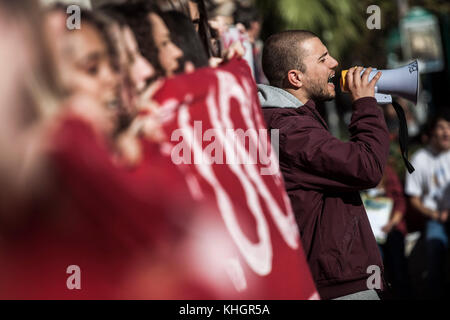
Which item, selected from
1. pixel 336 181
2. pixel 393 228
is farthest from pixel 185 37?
pixel 393 228

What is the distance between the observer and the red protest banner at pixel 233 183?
174 cm

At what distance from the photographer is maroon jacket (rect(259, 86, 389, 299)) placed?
2.57 metres

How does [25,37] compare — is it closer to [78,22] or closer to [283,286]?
[78,22]

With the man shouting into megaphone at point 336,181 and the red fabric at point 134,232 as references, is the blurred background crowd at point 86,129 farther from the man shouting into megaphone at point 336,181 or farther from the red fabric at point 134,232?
the man shouting into megaphone at point 336,181

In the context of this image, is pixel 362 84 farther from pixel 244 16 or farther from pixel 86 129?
pixel 244 16

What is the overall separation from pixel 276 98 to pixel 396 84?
1.63 feet

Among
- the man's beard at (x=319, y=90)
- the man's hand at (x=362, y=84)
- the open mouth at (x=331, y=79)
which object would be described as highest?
the open mouth at (x=331, y=79)

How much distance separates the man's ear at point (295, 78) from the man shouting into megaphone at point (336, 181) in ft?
0.56

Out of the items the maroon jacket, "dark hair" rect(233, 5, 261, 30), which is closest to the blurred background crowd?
the maroon jacket

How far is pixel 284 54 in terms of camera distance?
9.85 feet

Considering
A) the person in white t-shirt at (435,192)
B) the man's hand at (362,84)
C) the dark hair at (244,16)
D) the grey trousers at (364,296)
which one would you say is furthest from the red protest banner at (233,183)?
the person in white t-shirt at (435,192)

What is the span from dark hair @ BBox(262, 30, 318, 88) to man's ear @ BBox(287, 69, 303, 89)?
0.06ft
